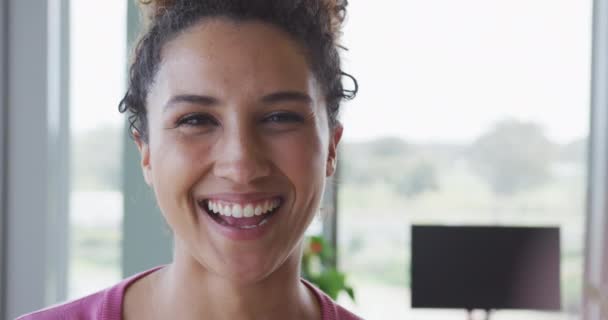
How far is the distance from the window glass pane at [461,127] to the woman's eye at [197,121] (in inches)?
73.3

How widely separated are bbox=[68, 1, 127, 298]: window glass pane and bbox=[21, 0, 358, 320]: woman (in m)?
1.31

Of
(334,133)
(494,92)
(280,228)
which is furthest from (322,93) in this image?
(494,92)

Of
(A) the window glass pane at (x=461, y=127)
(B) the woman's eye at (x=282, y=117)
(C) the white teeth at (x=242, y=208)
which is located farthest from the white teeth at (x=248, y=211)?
(A) the window glass pane at (x=461, y=127)

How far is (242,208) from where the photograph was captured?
0.91 metres

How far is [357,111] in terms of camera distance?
2.78m

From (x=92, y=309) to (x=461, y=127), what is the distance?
211 cm

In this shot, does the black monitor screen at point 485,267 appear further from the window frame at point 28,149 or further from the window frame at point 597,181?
the window frame at point 28,149

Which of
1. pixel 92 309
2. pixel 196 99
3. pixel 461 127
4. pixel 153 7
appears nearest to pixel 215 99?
pixel 196 99

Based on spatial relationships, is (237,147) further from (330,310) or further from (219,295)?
(330,310)

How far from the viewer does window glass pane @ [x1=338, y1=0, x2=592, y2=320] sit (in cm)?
279

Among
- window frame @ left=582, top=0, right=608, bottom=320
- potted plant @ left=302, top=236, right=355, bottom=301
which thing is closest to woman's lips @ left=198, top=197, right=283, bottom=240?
potted plant @ left=302, top=236, right=355, bottom=301

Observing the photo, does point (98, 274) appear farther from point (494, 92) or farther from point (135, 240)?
point (494, 92)

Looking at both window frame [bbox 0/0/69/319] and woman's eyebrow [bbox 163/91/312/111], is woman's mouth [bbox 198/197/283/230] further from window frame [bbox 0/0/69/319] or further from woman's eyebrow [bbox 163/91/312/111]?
window frame [bbox 0/0/69/319]

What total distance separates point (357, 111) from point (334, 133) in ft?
5.57
